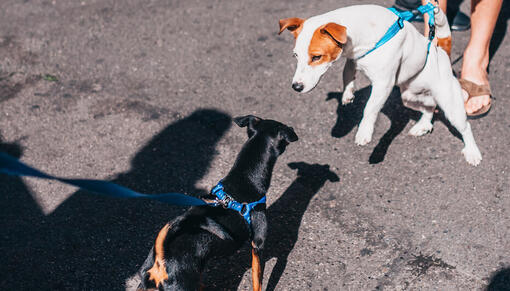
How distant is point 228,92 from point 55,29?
100 inches

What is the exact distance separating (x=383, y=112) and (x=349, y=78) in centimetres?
92

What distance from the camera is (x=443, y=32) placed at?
3922 mm

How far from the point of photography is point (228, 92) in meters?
4.97

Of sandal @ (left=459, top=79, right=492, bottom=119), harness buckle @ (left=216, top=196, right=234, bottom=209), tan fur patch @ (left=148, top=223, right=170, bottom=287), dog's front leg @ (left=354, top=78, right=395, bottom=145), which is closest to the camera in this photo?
tan fur patch @ (left=148, top=223, right=170, bottom=287)

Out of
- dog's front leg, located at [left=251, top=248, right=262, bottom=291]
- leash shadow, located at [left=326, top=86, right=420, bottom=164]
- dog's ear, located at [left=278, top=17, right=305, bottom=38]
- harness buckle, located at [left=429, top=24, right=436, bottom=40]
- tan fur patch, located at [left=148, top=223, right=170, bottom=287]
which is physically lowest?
leash shadow, located at [left=326, top=86, right=420, bottom=164]

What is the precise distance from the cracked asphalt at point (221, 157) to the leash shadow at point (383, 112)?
17 millimetres

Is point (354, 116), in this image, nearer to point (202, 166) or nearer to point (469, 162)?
point (469, 162)

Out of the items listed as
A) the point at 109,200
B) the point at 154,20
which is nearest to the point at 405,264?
the point at 109,200

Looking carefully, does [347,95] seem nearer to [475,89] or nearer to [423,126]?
[423,126]

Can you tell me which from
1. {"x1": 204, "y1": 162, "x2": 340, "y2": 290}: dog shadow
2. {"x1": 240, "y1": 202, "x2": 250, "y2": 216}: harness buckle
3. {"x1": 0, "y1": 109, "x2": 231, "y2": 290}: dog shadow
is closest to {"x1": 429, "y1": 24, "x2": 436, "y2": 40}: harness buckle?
{"x1": 204, "y1": 162, "x2": 340, "y2": 290}: dog shadow

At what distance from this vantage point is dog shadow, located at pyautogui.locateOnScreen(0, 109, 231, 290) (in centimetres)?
333

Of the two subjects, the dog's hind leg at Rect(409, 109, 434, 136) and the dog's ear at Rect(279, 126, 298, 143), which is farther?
the dog's hind leg at Rect(409, 109, 434, 136)

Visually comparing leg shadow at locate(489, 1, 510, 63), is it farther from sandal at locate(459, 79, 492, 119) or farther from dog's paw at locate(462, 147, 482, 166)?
dog's paw at locate(462, 147, 482, 166)

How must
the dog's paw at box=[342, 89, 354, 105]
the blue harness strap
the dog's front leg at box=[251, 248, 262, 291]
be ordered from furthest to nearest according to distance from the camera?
the dog's paw at box=[342, 89, 354, 105]
the dog's front leg at box=[251, 248, 262, 291]
the blue harness strap
